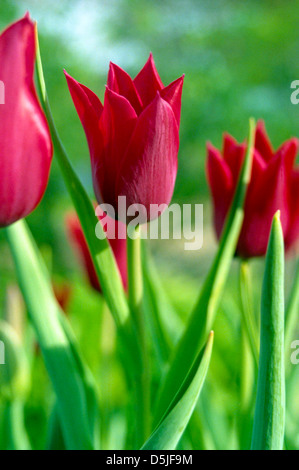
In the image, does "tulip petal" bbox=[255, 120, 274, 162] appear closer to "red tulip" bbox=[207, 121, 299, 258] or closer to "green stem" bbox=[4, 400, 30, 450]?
"red tulip" bbox=[207, 121, 299, 258]

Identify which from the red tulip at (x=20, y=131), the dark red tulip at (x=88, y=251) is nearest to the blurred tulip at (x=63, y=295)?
the dark red tulip at (x=88, y=251)

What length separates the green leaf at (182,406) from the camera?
0.53ft

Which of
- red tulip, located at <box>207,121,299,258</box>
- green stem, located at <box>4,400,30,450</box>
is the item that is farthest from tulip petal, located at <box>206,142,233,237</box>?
green stem, located at <box>4,400,30,450</box>

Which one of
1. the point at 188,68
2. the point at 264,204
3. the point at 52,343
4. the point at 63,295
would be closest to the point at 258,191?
the point at 264,204

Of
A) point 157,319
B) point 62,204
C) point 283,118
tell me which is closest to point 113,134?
point 157,319

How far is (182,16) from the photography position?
7.51 ft

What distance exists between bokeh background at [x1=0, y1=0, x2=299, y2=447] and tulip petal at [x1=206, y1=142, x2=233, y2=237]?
1.36 metres

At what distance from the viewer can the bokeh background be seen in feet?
5.76

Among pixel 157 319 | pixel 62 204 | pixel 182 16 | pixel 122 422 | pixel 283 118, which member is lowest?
pixel 122 422

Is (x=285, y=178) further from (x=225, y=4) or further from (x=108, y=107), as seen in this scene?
(x=225, y=4)

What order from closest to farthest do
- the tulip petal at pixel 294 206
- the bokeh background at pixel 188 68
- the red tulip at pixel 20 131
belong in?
the red tulip at pixel 20 131 < the tulip petal at pixel 294 206 < the bokeh background at pixel 188 68

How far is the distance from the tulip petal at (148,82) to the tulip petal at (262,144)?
0.10m

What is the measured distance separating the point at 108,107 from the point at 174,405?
0.30 feet

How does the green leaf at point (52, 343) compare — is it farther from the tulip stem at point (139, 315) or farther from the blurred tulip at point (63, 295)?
the blurred tulip at point (63, 295)
